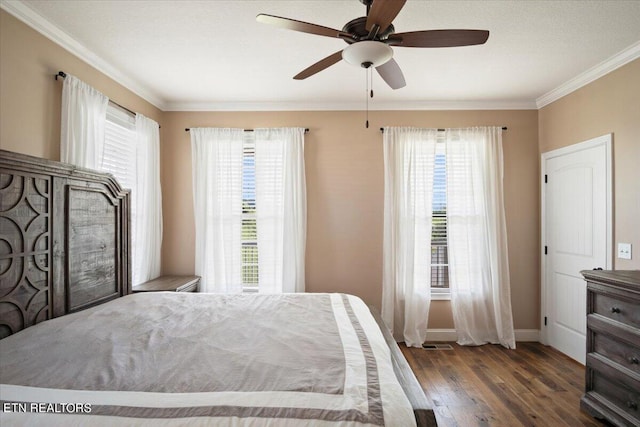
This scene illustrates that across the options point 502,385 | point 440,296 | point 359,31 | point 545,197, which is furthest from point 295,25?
point 545,197

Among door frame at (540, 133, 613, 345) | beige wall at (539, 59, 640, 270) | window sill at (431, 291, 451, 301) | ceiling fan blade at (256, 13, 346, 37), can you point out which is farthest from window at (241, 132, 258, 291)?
beige wall at (539, 59, 640, 270)

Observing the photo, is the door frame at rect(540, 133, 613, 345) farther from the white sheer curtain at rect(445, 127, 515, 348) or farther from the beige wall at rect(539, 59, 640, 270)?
the white sheer curtain at rect(445, 127, 515, 348)

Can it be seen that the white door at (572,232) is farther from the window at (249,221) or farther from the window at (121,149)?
the window at (121,149)

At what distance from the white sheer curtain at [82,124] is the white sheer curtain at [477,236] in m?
3.45

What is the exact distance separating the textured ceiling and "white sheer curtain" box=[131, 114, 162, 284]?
433 millimetres

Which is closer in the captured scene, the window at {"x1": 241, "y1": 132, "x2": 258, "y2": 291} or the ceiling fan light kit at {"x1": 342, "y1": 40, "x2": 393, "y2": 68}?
the ceiling fan light kit at {"x1": 342, "y1": 40, "x2": 393, "y2": 68}

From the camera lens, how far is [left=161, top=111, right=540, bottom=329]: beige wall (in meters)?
3.61

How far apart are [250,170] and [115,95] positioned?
146cm

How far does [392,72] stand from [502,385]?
268 centimetres

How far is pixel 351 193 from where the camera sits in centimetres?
364

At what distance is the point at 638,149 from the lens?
8.04ft

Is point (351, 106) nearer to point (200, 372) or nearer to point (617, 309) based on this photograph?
point (617, 309)

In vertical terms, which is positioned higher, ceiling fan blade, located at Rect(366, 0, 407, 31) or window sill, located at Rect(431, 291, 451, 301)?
ceiling fan blade, located at Rect(366, 0, 407, 31)

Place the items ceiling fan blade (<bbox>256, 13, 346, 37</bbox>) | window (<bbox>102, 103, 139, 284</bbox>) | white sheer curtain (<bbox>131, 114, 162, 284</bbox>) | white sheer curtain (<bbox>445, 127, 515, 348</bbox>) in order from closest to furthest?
1. ceiling fan blade (<bbox>256, 13, 346, 37</bbox>)
2. window (<bbox>102, 103, 139, 284</bbox>)
3. white sheer curtain (<bbox>131, 114, 162, 284</bbox>)
4. white sheer curtain (<bbox>445, 127, 515, 348</bbox>)
